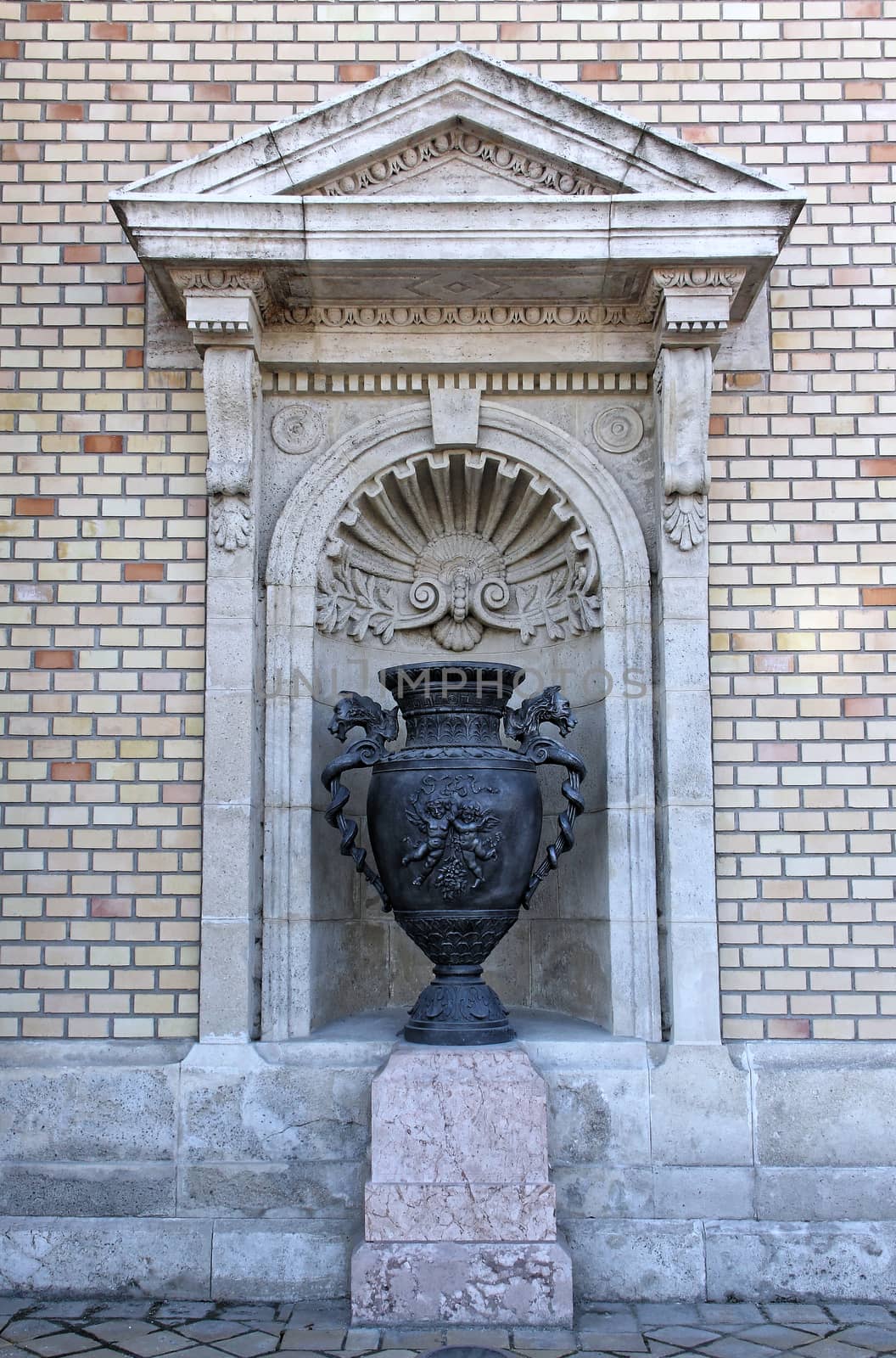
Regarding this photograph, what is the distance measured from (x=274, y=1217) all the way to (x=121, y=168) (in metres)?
4.15

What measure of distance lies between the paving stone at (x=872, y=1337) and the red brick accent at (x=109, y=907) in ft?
9.51

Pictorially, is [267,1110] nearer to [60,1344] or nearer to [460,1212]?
[460,1212]

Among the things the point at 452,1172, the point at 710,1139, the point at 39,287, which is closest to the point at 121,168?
the point at 39,287

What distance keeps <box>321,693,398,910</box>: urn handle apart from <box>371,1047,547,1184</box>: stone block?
0.72 metres

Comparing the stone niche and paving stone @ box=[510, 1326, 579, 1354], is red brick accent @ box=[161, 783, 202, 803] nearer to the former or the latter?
the stone niche

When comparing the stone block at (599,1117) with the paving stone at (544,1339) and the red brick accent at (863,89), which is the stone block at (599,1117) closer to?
the paving stone at (544,1339)

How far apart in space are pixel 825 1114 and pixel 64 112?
4971 millimetres

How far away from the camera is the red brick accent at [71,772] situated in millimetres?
4961

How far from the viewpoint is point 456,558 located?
5730mm

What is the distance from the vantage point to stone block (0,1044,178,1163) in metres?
4.68

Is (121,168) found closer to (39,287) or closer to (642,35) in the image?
(39,287)

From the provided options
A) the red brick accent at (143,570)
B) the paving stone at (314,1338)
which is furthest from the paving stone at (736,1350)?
the red brick accent at (143,570)

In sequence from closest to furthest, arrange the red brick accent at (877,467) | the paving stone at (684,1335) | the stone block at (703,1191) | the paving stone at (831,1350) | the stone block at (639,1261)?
the paving stone at (831,1350) → the paving stone at (684,1335) → the stone block at (639,1261) → the stone block at (703,1191) → the red brick accent at (877,467)

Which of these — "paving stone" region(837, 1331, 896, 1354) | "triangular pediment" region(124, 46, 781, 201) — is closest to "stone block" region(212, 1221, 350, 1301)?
"paving stone" region(837, 1331, 896, 1354)
